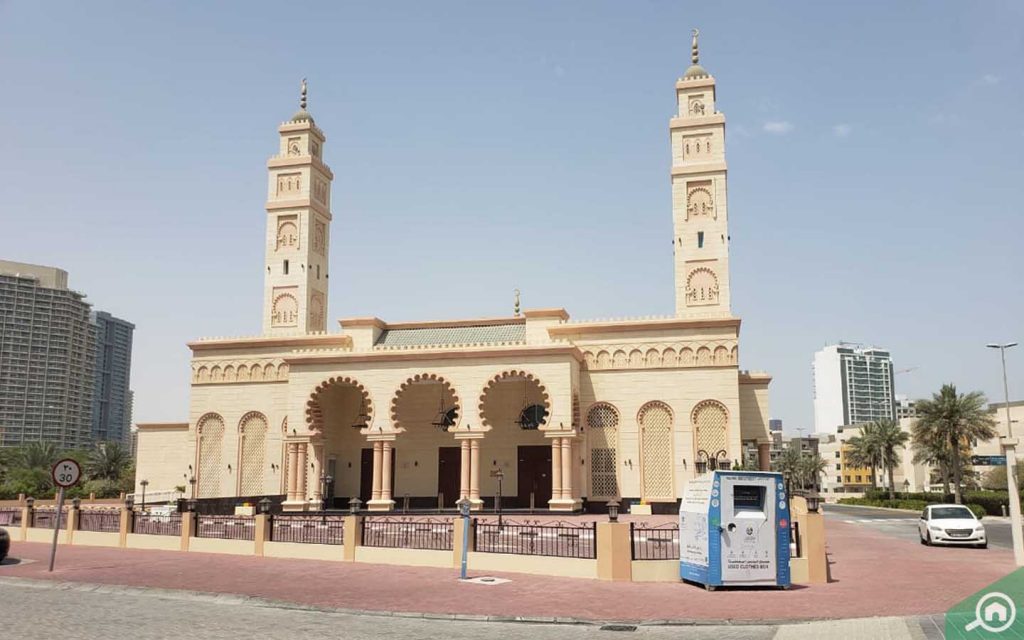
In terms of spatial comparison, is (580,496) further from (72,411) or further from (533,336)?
(72,411)

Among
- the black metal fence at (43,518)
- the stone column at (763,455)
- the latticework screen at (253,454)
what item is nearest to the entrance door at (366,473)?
the latticework screen at (253,454)

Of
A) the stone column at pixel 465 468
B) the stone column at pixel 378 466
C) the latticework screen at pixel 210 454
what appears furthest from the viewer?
the latticework screen at pixel 210 454

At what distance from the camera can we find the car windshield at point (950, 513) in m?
25.6

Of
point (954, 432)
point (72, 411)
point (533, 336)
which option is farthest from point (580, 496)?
point (72, 411)

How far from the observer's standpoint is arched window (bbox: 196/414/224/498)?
41.9m

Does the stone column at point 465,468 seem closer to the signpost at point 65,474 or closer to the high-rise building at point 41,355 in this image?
the signpost at point 65,474

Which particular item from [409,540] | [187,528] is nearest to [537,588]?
[409,540]

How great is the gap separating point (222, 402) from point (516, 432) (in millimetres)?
15459

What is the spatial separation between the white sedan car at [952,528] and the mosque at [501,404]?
9.16m

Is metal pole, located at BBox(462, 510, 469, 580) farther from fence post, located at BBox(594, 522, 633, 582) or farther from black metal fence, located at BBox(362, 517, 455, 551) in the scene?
black metal fence, located at BBox(362, 517, 455, 551)

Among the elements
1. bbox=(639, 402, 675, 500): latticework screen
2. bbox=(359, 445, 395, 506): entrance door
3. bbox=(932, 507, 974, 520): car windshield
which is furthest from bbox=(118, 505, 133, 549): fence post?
bbox=(932, 507, 974, 520): car windshield

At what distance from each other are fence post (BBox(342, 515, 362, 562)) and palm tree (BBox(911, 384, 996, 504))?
46414 mm

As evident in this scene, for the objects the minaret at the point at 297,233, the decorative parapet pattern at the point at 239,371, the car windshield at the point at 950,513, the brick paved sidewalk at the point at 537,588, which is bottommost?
the brick paved sidewalk at the point at 537,588

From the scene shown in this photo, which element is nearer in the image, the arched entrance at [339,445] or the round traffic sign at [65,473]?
the round traffic sign at [65,473]
